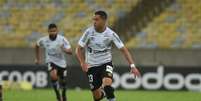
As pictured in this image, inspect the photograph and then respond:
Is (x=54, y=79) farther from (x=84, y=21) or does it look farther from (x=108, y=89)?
(x=84, y=21)

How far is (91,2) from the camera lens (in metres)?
31.8

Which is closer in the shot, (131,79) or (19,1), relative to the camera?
(131,79)

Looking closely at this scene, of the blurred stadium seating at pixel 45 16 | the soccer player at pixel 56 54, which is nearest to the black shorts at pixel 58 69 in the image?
the soccer player at pixel 56 54

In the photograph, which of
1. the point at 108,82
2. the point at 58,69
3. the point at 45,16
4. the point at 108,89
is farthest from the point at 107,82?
the point at 45,16

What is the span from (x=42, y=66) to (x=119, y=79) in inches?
129

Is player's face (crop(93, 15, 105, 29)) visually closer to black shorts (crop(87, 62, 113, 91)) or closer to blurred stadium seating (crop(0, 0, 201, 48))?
black shorts (crop(87, 62, 113, 91))

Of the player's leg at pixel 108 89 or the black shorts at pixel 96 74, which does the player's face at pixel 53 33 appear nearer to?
the black shorts at pixel 96 74

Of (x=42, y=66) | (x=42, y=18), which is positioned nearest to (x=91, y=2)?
(x=42, y=18)

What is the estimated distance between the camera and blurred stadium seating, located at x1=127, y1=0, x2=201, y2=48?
94.9 feet

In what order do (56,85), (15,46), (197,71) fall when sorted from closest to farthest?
(56,85) < (197,71) < (15,46)

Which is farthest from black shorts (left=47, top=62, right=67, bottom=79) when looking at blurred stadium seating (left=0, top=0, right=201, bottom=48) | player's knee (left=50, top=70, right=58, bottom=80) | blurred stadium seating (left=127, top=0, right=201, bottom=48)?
blurred stadium seating (left=127, top=0, right=201, bottom=48)

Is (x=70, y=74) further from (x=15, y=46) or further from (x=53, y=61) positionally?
(x=53, y=61)

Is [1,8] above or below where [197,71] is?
above

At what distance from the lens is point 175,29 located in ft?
96.9
